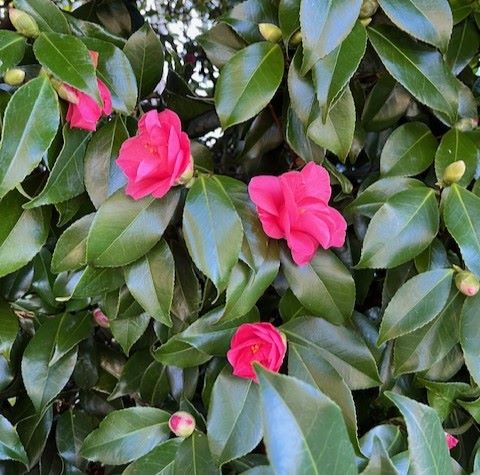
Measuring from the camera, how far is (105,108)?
24.9 inches

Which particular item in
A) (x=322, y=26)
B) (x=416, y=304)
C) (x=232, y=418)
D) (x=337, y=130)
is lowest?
(x=232, y=418)

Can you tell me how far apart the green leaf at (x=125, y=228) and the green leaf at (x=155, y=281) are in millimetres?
30

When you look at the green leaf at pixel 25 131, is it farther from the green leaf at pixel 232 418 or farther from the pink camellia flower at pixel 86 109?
→ the green leaf at pixel 232 418

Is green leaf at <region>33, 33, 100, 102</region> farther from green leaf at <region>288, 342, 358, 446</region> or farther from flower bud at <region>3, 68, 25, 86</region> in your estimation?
green leaf at <region>288, 342, 358, 446</region>

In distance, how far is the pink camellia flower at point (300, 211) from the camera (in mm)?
610

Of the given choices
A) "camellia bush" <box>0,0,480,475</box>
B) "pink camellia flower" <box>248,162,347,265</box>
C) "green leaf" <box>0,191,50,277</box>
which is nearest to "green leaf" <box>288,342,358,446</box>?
"camellia bush" <box>0,0,480,475</box>

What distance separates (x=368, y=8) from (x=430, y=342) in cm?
38

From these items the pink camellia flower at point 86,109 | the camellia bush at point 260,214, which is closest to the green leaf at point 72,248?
the camellia bush at point 260,214

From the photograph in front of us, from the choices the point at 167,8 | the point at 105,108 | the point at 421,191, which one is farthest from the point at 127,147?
the point at 167,8

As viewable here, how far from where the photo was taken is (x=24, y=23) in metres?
0.61

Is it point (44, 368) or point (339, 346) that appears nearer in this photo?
point (339, 346)

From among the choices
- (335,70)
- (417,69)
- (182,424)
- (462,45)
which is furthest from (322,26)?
(182,424)

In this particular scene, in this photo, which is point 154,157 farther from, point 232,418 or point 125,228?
point 232,418

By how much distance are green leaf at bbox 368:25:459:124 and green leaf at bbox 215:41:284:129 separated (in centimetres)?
12
